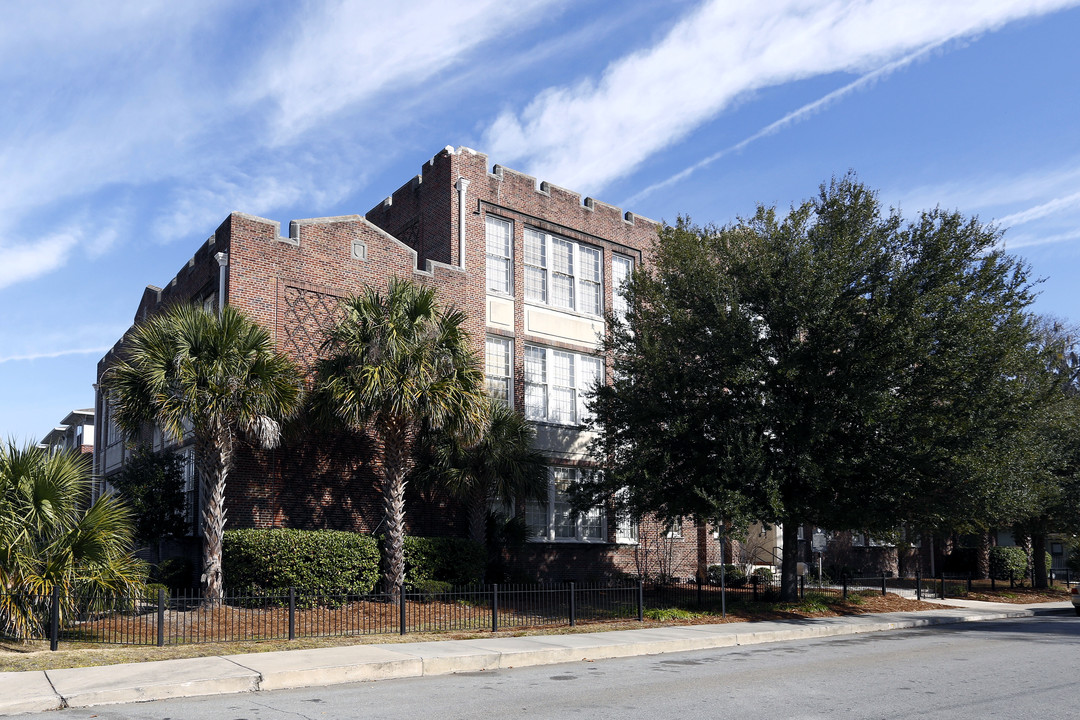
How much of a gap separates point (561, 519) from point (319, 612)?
34.6 feet

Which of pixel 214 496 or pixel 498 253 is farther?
pixel 498 253

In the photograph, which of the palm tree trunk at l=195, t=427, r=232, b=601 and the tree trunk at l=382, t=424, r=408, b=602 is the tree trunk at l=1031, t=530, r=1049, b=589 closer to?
the tree trunk at l=382, t=424, r=408, b=602

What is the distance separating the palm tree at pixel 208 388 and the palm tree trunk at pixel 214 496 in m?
0.02

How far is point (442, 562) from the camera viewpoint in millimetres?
22156

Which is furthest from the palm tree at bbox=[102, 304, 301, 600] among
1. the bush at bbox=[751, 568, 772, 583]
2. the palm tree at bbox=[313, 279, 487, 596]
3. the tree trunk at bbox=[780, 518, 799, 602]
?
the bush at bbox=[751, 568, 772, 583]

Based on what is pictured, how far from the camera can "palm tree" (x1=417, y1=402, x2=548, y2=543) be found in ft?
73.6

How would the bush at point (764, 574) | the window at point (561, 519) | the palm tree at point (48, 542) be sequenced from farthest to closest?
the bush at point (764, 574) → the window at point (561, 519) → the palm tree at point (48, 542)

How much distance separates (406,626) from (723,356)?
9.83 m

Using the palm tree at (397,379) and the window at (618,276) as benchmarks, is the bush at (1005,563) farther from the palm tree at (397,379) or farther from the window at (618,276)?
the palm tree at (397,379)

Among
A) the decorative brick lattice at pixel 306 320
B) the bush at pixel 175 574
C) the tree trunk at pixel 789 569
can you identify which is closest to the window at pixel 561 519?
the tree trunk at pixel 789 569

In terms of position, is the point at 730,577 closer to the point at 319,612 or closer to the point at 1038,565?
the point at 319,612

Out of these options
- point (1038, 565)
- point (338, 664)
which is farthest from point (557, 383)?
point (1038, 565)

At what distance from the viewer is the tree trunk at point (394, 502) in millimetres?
20500

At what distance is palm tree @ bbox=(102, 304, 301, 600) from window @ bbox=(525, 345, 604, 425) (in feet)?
33.2
